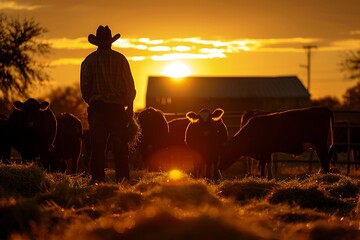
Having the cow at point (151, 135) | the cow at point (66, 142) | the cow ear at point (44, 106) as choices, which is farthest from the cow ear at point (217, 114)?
the cow ear at point (44, 106)

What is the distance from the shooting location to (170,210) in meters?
6.59

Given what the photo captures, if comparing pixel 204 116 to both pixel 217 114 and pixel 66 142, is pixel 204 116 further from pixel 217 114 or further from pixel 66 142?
pixel 66 142

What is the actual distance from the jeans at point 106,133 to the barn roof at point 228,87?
58.3 m

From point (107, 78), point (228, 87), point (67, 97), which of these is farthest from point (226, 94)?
point (107, 78)

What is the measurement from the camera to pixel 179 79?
74125 millimetres

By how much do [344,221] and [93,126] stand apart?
16.1ft

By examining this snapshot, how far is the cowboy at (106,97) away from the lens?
453 inches

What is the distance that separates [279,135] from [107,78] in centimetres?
842

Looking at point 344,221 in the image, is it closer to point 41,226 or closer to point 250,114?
point 41,226

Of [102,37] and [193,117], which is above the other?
[102,37]

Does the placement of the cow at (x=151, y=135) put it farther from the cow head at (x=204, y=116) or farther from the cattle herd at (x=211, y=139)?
the cow head at (x=204, y=116)

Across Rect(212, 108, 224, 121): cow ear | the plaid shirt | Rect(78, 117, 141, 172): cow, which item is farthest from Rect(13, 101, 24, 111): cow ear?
the plaid shirt

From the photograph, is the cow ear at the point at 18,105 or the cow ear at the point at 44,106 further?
the cow ear at the point at 18,105

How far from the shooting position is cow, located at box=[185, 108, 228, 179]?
18.5 m
